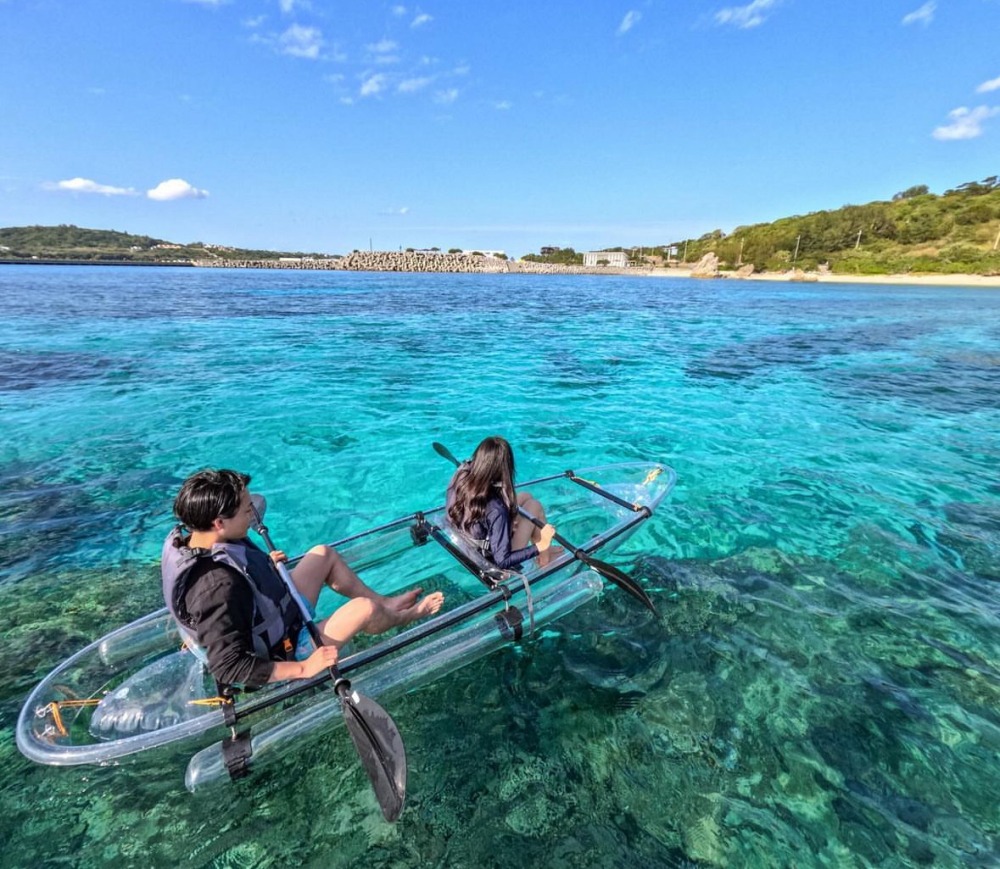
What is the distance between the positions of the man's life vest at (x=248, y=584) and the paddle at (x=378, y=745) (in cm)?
47

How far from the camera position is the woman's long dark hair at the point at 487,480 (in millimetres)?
4449

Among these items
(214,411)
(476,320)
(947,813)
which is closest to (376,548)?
(947,813)

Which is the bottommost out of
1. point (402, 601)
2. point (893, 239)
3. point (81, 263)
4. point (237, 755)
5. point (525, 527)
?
point (81, 263)

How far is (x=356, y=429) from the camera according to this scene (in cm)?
1105

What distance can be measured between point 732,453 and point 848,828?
24.0 feet

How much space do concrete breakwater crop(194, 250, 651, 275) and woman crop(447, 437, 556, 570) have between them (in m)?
143

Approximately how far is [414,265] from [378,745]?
491 ft

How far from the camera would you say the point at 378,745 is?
2.91 meters

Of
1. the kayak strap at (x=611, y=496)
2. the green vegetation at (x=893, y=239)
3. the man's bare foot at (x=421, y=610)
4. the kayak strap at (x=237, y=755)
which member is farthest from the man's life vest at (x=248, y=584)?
the green vegetation at (x=893, y=239)

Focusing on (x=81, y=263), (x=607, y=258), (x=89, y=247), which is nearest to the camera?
(x=81, y=263)

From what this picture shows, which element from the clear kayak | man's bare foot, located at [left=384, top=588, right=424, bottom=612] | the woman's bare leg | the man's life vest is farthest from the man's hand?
the woman's bare leg

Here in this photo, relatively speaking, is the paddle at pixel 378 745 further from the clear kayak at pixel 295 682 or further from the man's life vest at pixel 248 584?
the man's life vest at pixel 248 584

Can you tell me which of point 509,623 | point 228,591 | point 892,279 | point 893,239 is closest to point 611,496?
point 509,623

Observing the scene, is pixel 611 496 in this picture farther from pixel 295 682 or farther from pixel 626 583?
pixel 295 682
